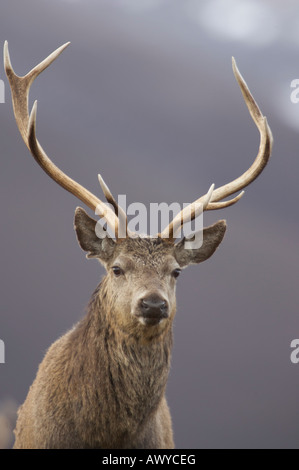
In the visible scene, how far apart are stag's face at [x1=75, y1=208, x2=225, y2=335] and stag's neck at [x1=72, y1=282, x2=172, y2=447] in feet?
0.39

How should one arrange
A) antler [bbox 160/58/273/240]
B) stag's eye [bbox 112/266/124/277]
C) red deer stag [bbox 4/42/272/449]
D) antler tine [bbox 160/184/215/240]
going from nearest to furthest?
red deer stag [bbox 4/42/272/449] < stag's eye [bbox 112/266/124/277] < antler tine [bbox 160/184/215/240] < antler [bbox 160/58/273/240]

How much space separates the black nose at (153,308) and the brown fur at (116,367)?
0.30 feet

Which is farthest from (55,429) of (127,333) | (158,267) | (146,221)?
(146,221)

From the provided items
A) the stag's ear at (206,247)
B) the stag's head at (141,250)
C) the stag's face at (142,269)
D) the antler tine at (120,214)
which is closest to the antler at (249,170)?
the stag's head at (141,250)

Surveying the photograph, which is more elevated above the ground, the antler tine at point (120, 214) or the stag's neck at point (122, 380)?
the antler tine at point (120, 214)

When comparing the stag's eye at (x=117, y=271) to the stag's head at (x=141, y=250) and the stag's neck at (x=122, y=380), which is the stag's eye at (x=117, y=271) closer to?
the stag's head at (x=141, y=250)

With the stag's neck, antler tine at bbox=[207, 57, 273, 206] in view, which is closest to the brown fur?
the stag's neck

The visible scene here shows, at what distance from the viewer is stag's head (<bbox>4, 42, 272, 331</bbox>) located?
3121 millimetres

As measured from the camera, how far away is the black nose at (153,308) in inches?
119

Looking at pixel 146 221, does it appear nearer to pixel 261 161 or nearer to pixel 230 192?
pixel 230 192

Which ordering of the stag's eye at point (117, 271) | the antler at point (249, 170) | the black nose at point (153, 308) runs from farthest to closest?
the antler at point (249, 170) → the stag's eye at point (117, 271) → the black nose at point (153, 308)

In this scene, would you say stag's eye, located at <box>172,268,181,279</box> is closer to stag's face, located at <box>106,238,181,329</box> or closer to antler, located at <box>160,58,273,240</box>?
stag's face, located at <box>106,238,181,329</box>

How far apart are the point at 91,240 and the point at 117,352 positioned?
681 mm
